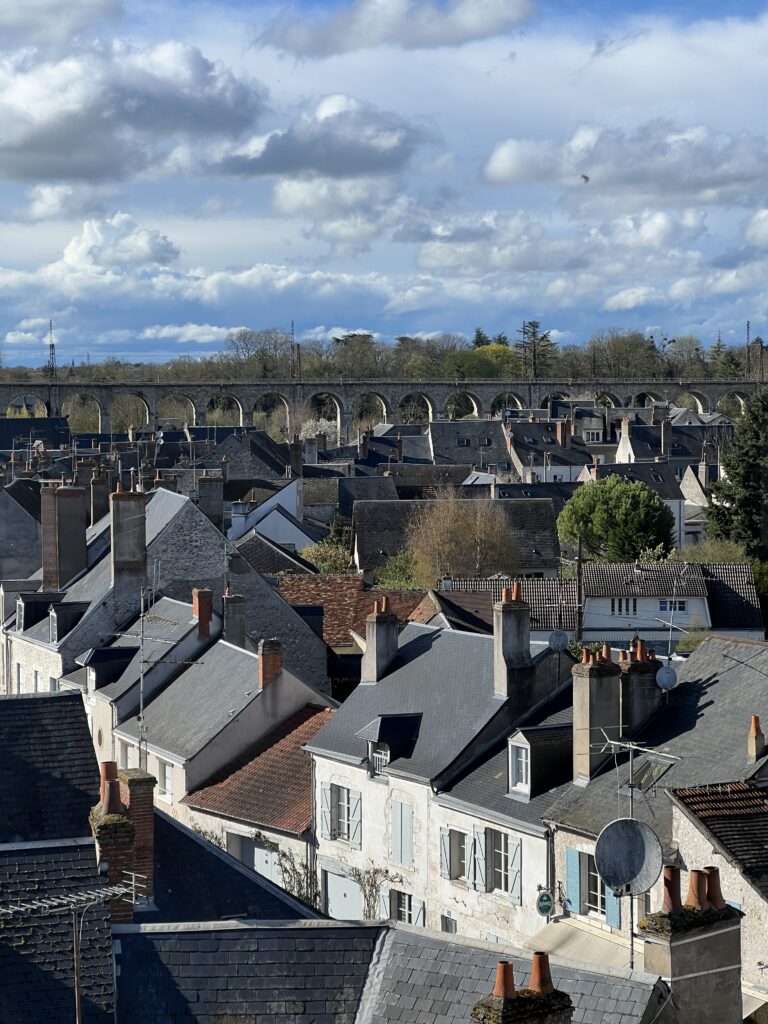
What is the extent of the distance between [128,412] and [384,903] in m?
94.4

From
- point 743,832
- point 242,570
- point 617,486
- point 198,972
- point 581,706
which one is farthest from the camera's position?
point 617,486

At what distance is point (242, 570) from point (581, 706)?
1179 centimetres

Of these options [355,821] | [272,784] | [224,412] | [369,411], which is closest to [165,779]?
[272,784]

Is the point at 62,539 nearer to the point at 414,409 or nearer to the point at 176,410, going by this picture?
the point at 414,409

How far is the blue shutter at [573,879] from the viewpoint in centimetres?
1712

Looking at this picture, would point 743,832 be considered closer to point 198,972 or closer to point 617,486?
point 198,972

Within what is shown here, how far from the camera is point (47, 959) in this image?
10.1 metres

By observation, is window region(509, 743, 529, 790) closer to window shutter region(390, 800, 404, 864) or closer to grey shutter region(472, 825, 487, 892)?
grey shutter region(472, 825, 487, 892)

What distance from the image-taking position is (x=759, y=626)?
133ft

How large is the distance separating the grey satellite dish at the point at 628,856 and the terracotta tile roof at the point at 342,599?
20601 mm

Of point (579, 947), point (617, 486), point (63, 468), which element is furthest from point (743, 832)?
point (63, 468)

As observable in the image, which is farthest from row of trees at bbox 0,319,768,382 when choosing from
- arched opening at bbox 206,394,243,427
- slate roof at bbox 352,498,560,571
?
slate roof at bbox 352,498,560,571

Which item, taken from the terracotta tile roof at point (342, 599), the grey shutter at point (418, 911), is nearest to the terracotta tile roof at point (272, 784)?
the grey shutter at point (418, 911)

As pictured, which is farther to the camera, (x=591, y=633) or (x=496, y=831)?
(x=591, y=633)
